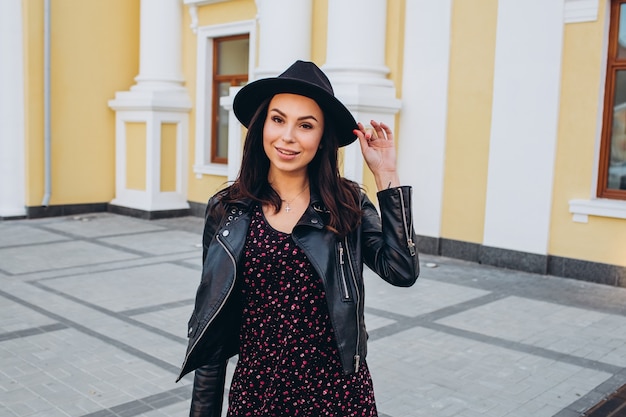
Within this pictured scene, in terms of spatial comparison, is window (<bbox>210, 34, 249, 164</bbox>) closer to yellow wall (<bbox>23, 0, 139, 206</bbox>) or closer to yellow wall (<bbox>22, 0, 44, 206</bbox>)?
yellow wall (<bbox>23, 0, 139, 206</bbox>)

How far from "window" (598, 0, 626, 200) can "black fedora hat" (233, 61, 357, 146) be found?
21.5 feet

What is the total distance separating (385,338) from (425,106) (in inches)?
176

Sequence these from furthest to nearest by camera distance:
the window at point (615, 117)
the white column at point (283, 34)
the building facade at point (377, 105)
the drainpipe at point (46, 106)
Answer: the drainpipe at point (46, 106)
the white column at point (283, 34)
the building facade at point (377, 105)
the window at point (615, 117)

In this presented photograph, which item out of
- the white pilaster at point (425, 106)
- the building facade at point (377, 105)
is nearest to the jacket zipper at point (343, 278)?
the building facade at point (377, 105)

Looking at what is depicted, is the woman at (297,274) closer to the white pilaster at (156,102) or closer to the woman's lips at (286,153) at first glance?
the woman's lips at (286,153)

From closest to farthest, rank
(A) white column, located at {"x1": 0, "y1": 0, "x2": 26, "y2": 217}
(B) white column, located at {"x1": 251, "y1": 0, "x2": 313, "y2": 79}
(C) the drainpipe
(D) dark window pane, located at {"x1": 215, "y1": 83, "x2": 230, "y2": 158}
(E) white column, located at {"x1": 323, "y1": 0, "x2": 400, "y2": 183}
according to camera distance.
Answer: (E) white column, located at {"x1": 323, "y1": 0, "x2": 400, "y2": 183} → (B) white column, located at {"x1": 251, "y1": 0, "x2": 313, "y2": 79} → (A) white column, located at {"x1": 0, "y1": 0, "x2": 26, "y2": 217} → (C) the drainpipe → (D) dark window pane, located at {"x1": 215, "y1": 83, "x2": 230, "y2": 158}

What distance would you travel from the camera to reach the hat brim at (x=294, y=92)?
2.27 m

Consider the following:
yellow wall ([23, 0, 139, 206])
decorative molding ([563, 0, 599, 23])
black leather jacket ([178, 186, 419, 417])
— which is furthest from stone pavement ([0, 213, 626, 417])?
yellow wall ([23, 0, 139, 206])

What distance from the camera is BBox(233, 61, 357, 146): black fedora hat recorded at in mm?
2264

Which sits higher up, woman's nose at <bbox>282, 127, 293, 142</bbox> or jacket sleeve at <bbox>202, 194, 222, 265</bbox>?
woman's nose at <bbox>282, 127, 293, 142</bbox>

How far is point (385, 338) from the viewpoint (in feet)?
19.2

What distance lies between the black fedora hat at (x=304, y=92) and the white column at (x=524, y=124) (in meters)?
6.45

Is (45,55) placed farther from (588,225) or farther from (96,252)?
(588,225)

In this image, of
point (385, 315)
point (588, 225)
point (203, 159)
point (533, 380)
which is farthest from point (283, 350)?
point (203, 159)
